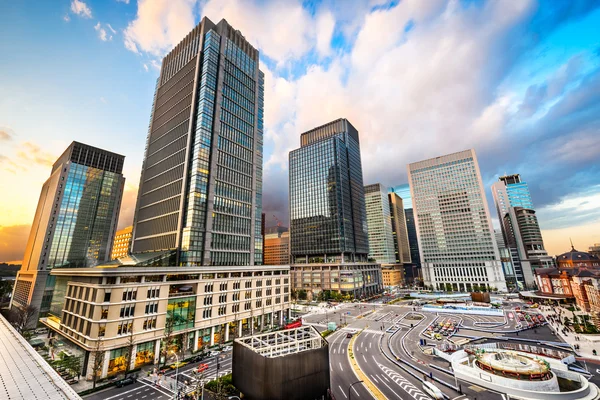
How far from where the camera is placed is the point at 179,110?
338ft

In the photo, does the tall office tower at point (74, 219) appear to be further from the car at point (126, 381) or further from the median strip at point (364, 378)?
the median strip at point (364, 378)

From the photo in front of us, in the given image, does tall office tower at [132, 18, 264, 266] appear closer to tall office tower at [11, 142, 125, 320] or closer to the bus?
tall office tower at [11, 142, 125, 320]

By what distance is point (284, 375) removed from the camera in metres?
32.1

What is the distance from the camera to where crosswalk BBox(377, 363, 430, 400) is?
3869cm

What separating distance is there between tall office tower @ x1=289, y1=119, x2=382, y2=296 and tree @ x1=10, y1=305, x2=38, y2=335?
119653 millimetres

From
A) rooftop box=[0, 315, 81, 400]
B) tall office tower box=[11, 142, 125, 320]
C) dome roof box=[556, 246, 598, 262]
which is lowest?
rooftop box=[0, 315, 81, 400]

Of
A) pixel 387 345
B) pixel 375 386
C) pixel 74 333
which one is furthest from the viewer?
pixel 387 345

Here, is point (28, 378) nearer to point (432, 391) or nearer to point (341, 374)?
point (341, 374)

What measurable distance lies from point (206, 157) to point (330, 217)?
314ft

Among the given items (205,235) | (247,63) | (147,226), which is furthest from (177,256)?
(247,63)

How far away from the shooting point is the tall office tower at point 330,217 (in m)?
159

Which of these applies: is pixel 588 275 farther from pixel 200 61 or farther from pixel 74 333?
pixel 200 61

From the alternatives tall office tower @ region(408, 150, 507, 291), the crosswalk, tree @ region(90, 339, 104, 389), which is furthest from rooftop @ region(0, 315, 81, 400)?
tall office tower @ region(408, 150, 507, 291)

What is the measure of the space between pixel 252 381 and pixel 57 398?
19647 millimetres
